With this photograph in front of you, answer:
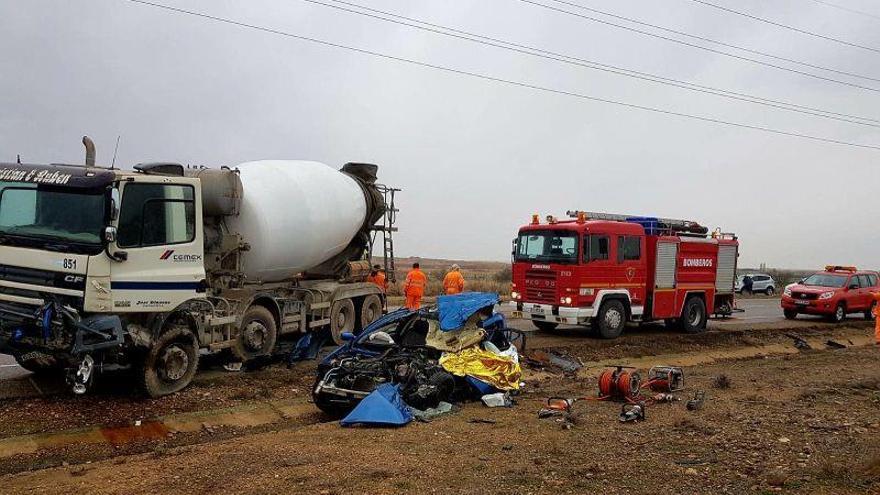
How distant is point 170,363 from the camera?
9266 mm

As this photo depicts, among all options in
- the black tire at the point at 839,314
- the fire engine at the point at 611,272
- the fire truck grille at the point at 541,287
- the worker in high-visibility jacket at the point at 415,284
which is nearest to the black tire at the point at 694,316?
the fire engine at the point at 611,272

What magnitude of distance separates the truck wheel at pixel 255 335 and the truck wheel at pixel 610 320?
7665 millimetres

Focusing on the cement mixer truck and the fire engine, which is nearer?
the cement mixer truck

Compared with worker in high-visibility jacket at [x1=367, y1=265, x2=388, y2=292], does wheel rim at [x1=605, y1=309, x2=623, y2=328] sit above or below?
below

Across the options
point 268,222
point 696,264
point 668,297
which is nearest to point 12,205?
point 268,222

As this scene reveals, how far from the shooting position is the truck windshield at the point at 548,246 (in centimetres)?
1562

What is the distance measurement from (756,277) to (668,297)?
2897 cm

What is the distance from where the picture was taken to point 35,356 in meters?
8.17

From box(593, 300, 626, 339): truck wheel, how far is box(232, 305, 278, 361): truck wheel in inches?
302

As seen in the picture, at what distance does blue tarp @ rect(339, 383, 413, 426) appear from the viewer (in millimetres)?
7543

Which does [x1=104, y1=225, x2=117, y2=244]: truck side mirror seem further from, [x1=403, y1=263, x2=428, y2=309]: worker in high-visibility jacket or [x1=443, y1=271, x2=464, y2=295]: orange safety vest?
[x1=443, y1=271, x2=464, y2=295]: orange safety vest

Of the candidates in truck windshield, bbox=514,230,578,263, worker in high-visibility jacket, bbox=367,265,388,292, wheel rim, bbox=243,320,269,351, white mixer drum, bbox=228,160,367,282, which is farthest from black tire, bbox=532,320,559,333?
wheel rim, bbox=243,320,269,351

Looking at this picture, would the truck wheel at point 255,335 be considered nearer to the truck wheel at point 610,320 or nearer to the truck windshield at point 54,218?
the truck windshield at point 54,218

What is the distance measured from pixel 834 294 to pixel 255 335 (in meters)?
19.2
